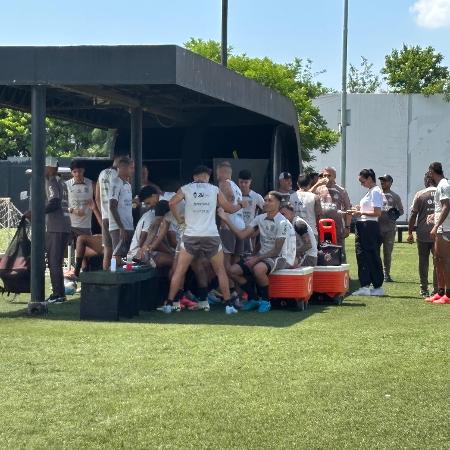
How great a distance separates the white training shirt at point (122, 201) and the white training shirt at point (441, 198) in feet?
12.5

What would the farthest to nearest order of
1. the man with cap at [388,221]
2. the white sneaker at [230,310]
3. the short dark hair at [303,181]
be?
the man with cap at [388,221], the short dark hair at [303,181], the white sneaker at [230,310]

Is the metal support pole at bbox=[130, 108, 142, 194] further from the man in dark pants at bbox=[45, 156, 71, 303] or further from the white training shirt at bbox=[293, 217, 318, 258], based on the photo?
the white training shirt at bbox=[293, 217, 318, 258]

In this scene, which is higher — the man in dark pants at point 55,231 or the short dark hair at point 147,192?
the short dark hair at point 147,192

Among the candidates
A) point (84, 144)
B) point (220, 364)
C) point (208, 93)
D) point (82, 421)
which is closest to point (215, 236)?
point (208, 93)

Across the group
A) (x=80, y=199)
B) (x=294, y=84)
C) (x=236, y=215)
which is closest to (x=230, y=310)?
(x=236, y=215)

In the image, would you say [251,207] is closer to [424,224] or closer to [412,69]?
[424,224]

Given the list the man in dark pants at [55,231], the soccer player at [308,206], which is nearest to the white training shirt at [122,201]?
the man in dark pants at [55,231]

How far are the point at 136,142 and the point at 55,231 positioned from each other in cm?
318

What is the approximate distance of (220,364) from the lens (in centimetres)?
905

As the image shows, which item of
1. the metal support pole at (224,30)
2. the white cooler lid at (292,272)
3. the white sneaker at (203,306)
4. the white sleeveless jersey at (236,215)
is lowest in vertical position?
the white sneaker at (203,306)

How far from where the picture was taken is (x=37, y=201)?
12.9 m

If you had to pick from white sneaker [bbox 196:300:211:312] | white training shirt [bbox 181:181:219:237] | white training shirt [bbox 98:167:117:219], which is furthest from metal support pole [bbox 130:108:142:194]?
white training shirt [bbox 181:181:219:237]

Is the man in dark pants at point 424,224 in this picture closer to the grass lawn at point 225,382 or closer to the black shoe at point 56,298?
the grass lawn at point 225,382

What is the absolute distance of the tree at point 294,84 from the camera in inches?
1642
